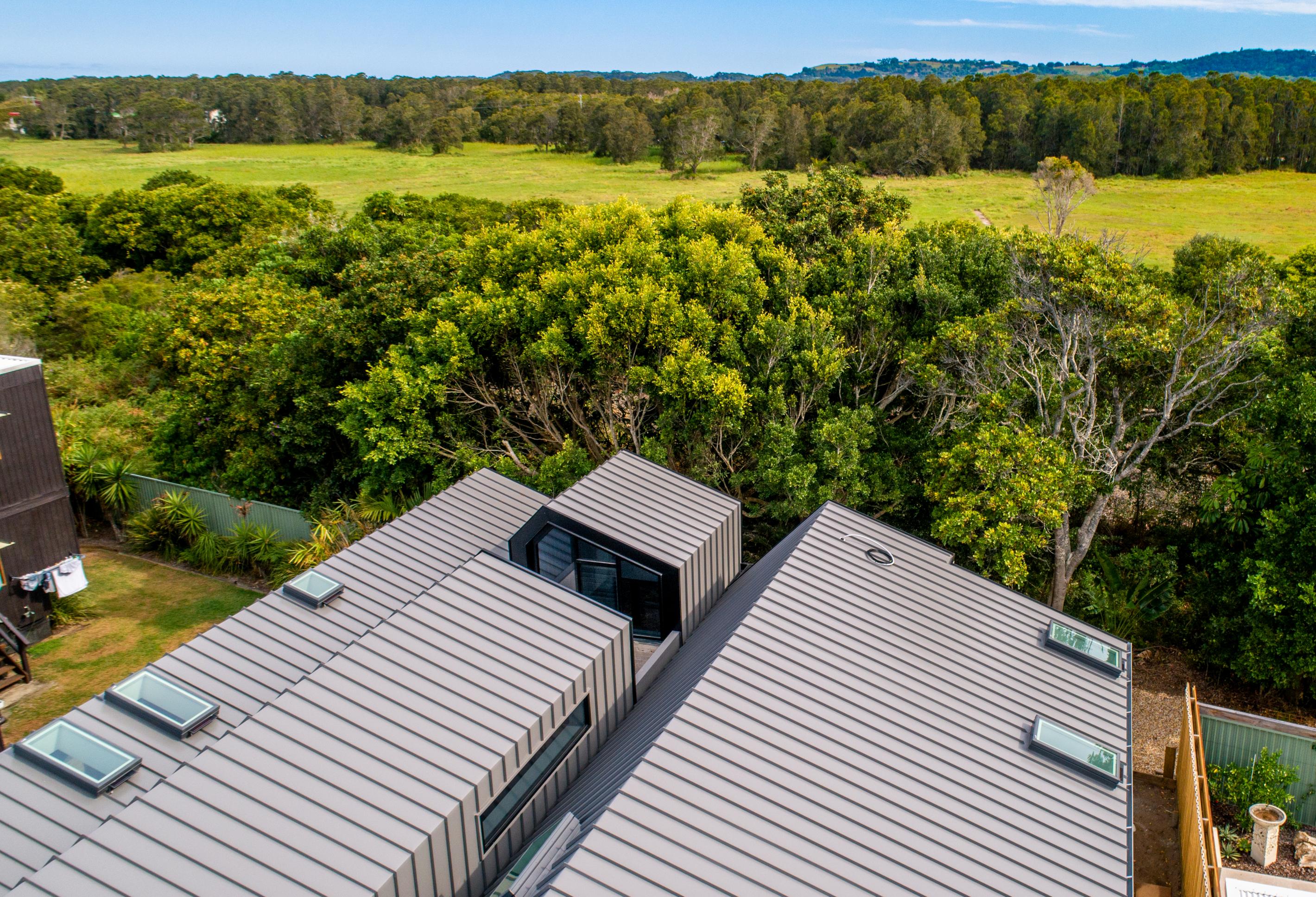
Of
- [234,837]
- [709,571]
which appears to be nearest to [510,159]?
[709,571]

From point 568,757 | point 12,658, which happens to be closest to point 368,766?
point 568,757

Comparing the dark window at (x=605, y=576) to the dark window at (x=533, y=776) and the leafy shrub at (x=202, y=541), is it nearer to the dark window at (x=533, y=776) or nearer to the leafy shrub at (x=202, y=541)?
the dark window at (x=533, y=776)

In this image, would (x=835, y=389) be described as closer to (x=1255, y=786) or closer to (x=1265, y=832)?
(x=1255, y=786)

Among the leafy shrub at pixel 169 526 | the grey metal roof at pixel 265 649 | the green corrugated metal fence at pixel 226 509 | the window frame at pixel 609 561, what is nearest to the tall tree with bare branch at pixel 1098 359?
the window frame at pixel 609 561

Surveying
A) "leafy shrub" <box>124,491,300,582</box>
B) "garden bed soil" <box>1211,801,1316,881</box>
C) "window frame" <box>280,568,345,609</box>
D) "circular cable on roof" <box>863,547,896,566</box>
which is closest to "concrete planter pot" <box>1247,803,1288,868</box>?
"garden bed soil" <box>1211,801,1316,881</box>

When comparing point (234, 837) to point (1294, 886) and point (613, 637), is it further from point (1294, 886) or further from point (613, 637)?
point (1294, 886)

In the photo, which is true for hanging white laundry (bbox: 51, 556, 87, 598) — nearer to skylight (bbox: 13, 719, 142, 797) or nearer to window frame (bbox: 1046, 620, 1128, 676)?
skylight (bbox: 13, 719, 142, 797)
